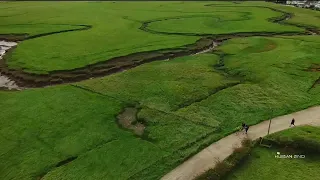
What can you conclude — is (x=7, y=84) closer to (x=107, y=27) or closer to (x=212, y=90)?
(x=212, y=90)

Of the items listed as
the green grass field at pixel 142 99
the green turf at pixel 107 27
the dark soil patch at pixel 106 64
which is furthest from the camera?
the green turf at pixel 107 27

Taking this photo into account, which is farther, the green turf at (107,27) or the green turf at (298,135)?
the green turf at (107,27)

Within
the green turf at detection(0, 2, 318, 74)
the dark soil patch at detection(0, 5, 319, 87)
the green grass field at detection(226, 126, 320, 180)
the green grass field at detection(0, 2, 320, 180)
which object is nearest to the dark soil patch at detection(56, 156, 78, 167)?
the green grass field at detection(0, 2, 320, 180)

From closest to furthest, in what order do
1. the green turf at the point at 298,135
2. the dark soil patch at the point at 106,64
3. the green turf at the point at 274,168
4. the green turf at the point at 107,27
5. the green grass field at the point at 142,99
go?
the green turf at the point at 274,168 → the green grass field at the point at 142,99 → the green turf at the point at 298,135 → the dark soil patch at the point at 106,64 → the green turf at the point at 107,27

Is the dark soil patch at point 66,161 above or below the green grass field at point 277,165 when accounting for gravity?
below

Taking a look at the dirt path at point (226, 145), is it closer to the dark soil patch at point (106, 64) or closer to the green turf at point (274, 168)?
the green turf at point (274, 168)

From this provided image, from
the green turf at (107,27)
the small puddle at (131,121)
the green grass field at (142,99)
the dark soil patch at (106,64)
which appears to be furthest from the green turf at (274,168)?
the green turf at (107,27)

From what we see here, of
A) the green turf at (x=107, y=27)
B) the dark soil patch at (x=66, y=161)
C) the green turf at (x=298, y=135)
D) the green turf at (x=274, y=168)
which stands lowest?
the dark soil patch at (x=66, y=161)
